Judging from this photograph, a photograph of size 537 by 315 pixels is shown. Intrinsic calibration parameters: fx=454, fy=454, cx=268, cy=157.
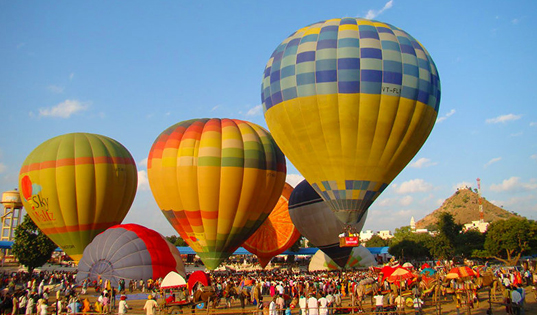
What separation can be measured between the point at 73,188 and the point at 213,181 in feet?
26.4

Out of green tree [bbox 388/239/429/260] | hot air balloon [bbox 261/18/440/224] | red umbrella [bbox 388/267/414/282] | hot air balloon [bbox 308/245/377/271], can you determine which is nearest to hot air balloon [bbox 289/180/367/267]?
hot air balloon [bbox 308/245/377/271]

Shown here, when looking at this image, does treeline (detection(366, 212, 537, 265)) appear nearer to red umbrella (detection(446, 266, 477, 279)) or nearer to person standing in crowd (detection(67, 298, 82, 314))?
red umbrella (detection(446, 266, 477, 279))

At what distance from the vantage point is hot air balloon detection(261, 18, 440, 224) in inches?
688

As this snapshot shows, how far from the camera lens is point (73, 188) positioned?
24.8 metres

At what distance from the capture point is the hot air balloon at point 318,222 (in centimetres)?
2833

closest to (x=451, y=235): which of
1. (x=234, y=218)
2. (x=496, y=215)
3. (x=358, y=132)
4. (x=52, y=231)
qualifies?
(x=234, y=218)

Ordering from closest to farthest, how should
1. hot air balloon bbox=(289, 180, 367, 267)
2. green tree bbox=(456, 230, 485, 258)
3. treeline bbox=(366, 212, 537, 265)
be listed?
hot air balloon bbox=(289, 180, 367, 267), treeline bbox=(366, 212, 537, 265), green tree bbox=(456, 230, 485, 258)

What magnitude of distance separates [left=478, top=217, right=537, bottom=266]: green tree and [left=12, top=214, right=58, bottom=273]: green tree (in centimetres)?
3860

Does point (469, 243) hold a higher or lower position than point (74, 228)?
lower

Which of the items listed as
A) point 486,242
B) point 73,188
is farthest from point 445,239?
point 73,188

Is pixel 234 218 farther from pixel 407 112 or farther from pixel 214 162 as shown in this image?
pixel 407 112

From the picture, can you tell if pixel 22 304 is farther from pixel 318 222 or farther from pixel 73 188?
pixel 318 222

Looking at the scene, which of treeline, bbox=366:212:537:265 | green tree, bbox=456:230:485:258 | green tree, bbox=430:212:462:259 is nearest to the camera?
treeline, bbox=366:212:537:265

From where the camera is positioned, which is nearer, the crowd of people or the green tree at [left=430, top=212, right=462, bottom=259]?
the crowd of people
